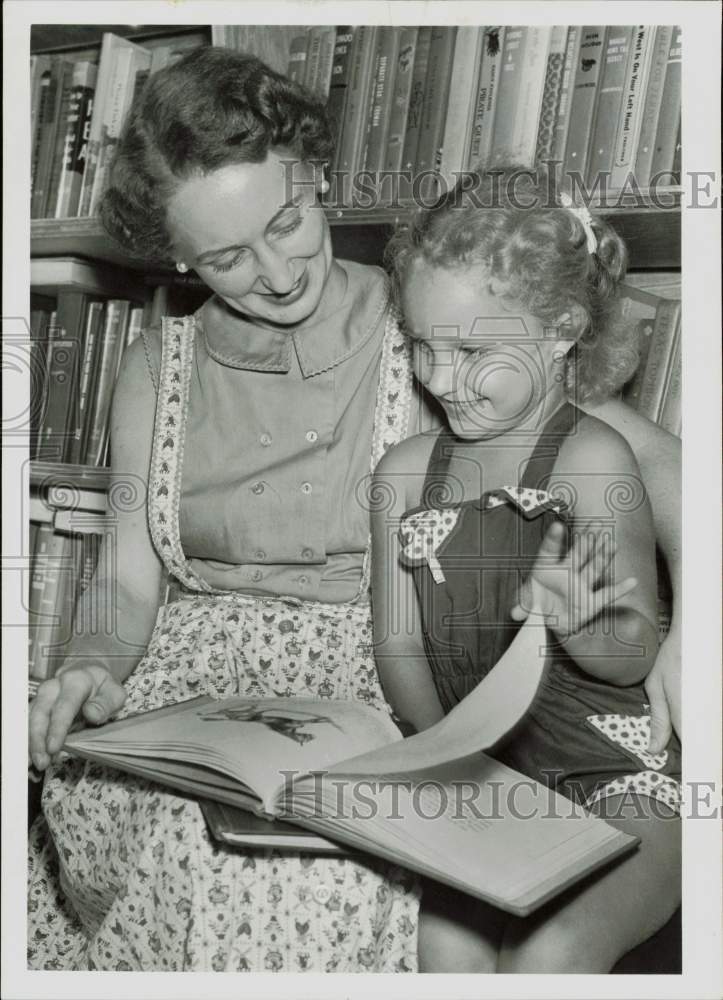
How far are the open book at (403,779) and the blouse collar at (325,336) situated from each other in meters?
0.37

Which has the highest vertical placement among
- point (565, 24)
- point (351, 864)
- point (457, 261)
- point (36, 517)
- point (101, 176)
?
point (565, 24)

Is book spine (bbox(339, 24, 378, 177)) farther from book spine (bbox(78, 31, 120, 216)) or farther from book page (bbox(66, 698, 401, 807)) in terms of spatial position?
book page (bbox(66, 698, 401, 807))

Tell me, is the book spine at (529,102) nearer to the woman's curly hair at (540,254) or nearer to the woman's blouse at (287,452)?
the woman's curly hair at (540,254)

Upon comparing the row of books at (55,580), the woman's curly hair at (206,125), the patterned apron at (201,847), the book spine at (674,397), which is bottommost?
the patterned apron at (201,847)

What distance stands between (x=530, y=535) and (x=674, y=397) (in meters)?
0.21

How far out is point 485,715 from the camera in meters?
0.94

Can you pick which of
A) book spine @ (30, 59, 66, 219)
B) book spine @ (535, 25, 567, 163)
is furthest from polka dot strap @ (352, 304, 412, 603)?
book spine @ (30, 59, 66, 219)

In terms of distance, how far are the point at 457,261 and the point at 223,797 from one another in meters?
0.54

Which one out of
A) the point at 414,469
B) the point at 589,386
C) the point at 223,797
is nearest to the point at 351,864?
the point at 223,797

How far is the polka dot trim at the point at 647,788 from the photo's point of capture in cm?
94

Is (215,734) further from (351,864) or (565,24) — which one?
(565,24)

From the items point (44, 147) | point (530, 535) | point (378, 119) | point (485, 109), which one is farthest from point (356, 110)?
point (530, 535)

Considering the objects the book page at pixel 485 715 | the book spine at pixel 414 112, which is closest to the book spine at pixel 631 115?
the book spine at pixel 414 112

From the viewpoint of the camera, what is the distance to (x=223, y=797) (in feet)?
2.78
